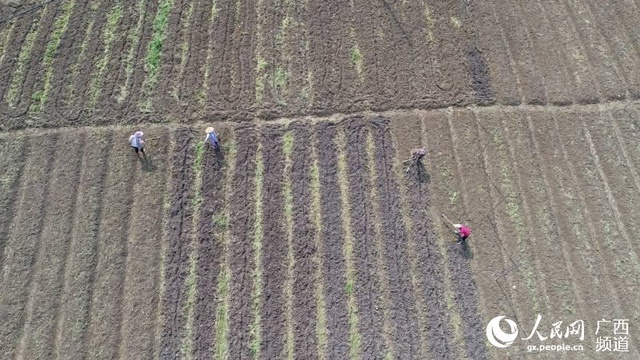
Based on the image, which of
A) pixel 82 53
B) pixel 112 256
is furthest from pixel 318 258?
pixel 82 53

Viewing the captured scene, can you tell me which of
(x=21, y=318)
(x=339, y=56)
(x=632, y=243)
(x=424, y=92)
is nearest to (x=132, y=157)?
(x=21, y=318)

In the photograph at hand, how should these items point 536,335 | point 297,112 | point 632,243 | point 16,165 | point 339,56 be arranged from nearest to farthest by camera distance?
point 536,335
point 632,243
point 16,165
point 297,112
point 339,56

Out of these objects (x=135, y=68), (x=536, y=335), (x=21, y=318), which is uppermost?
(x=135, y=68)

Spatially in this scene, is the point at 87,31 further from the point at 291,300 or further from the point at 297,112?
the point at 291,300

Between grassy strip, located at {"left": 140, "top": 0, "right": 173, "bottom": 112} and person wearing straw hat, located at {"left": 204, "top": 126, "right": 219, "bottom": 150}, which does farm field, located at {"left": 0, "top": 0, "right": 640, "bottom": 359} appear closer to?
grassy strip, located at {"left": 140, "top": 0, "right": 173, "bottom": 112}

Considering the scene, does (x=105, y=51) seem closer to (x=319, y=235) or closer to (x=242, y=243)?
(x=242, y=243)

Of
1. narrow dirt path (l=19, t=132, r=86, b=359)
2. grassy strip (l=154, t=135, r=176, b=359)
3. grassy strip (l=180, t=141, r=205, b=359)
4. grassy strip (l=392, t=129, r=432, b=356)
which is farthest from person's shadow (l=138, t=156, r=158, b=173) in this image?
grassy strip (l=392, t=129, r=432, b=356)
